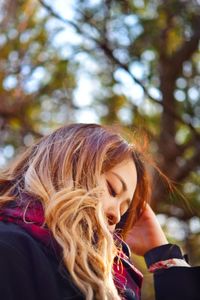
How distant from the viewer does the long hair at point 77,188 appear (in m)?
1.16

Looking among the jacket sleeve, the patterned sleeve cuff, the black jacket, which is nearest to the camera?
the black jacket

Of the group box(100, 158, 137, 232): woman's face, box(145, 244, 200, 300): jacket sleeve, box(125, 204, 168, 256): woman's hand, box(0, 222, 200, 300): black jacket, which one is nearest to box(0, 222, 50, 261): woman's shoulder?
box(0, 222, 200, 300): black jacket

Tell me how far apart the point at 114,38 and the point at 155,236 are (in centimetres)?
130

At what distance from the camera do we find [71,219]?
1.21 m

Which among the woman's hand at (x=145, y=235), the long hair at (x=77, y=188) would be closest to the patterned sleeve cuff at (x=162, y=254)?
the woman's hand at (x=145, y=235)

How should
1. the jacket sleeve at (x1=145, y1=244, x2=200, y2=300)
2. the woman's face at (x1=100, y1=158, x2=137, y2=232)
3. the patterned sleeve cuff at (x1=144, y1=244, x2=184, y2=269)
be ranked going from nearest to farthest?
the woman's face at (x1=100, y1=158, x2=137, y2=232)
the jacket sleeve at (x1=145, y1=244, x2=200, y2=300)
the patterned sleeve cuff at (x1=144, y1=244, x2=184, y2=269)

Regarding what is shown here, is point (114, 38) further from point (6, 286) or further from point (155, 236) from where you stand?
point (6, 286)

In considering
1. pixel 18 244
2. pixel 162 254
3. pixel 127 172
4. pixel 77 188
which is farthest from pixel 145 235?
pixel 18 244

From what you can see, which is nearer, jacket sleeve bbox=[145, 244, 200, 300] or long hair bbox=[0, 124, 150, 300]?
long hair bbox=[0, 124, 150, 300]

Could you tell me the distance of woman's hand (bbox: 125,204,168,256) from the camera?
1.80 meters

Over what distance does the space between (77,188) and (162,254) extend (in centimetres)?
53

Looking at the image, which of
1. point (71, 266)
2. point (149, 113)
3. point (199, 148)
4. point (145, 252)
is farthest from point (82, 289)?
point (149, 113)

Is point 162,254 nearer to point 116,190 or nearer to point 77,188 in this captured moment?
point 116,190

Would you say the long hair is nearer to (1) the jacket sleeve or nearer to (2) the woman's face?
(2) the woman's face
